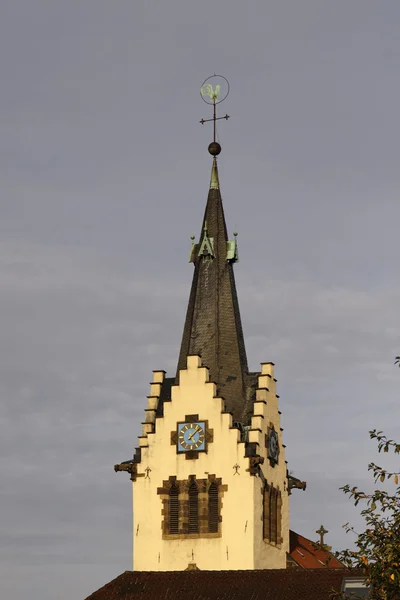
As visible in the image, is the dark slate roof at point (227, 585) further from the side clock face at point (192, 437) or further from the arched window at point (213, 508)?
the side clock face at point (192, 437)

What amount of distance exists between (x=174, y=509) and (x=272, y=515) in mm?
5234

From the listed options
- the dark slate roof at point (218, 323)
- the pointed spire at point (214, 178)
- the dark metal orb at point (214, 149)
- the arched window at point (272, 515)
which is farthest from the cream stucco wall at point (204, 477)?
the dark metal orb at point (214, 149)

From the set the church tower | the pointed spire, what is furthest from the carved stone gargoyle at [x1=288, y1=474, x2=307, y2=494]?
the pointed spire

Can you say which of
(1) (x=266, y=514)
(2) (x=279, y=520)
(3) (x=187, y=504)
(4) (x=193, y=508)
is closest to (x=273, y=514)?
(2) (x=279, y=520)

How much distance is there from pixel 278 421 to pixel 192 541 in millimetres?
8849

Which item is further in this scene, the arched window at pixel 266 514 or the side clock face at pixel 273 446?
the side clock face at pixel 273 446

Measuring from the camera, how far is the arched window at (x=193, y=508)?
251ft

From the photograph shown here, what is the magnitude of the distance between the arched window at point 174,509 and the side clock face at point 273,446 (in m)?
5.28

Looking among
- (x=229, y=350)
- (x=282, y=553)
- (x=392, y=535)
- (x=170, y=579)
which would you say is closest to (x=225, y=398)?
(x=229, y=350)

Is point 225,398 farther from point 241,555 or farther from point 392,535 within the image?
Answer: point 392,535

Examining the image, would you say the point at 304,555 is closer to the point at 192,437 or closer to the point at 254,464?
the point at 254,464

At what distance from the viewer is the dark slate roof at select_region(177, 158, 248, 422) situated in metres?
80.2

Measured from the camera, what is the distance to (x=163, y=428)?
258ft

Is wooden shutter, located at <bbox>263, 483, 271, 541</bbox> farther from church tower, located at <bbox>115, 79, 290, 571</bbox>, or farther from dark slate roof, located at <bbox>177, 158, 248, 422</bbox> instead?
dark slate roof, located at <bbox>177, 158, 248, 422</bbox>
